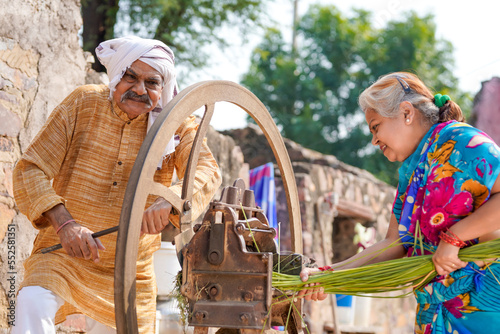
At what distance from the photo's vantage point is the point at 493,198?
219cm

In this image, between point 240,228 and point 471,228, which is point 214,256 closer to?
point 240,228

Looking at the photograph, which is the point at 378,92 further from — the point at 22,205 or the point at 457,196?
the point at 22,205

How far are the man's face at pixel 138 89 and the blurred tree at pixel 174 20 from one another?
6.02 m

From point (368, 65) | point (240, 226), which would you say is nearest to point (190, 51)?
point (240, 226)

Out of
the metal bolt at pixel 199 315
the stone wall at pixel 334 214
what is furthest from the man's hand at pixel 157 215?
the stone wall at pixel 334 214

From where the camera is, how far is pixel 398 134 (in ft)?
8.38

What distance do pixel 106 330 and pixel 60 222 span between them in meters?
0.70

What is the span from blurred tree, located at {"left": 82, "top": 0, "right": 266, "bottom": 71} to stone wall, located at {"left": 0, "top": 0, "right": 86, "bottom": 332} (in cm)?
483

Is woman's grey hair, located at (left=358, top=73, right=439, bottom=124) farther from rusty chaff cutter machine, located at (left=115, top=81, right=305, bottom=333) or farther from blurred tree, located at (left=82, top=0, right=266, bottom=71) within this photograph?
blurred tree, located at (left=82, top=0, right=266, bottom=71)

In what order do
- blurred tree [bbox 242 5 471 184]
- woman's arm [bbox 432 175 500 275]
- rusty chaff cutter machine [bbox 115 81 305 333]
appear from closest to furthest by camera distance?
rusty chaff cutter machine [bbox 115 81 305 333] → woman's arm [bbox 432 175 500 275] → blurred tree [bbox 242 5 471 184]

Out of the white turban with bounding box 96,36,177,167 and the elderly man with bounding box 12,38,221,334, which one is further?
the white turban with bounding box 96,36,177,167

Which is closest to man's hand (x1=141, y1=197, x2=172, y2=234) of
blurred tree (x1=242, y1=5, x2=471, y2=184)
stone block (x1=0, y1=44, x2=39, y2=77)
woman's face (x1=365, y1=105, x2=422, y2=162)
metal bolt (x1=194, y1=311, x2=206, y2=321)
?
metal bolt (x1=194, y1=311, x2=206, y2=321)

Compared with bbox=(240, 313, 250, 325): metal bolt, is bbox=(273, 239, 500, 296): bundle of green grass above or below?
above

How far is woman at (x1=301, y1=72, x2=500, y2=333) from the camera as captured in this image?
2.20m
